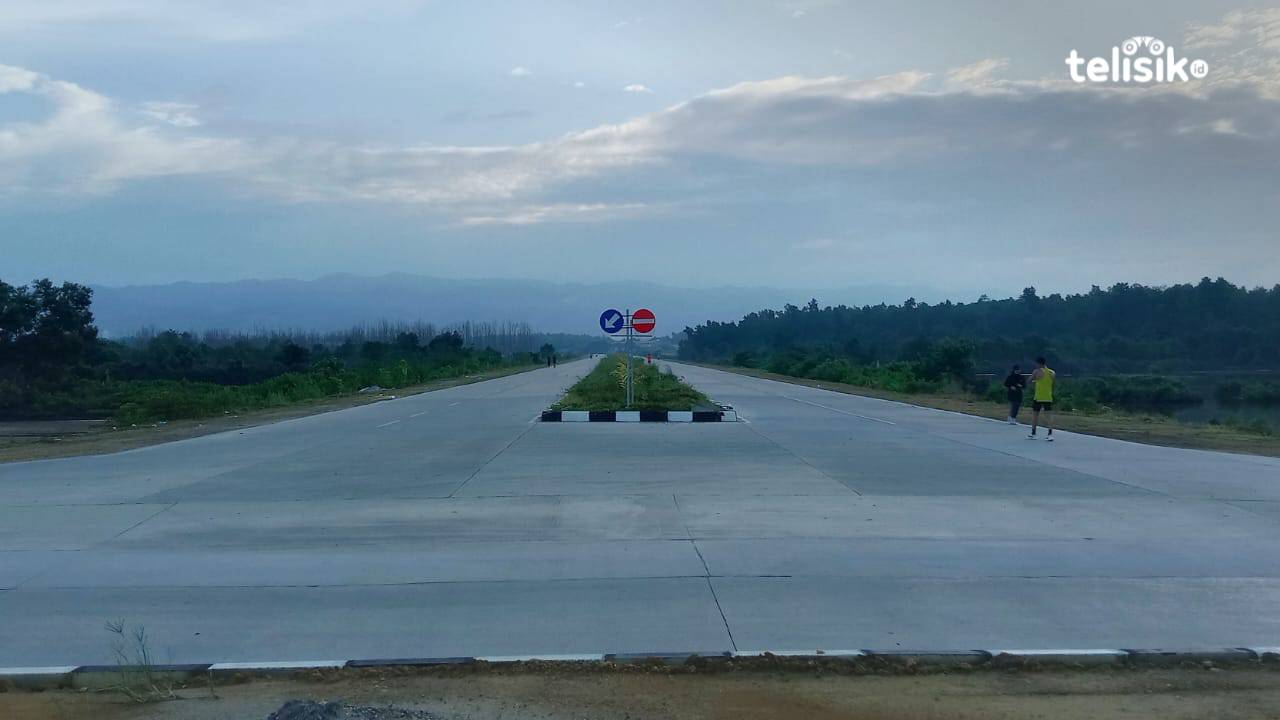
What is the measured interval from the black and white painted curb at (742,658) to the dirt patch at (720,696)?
0.10 meters

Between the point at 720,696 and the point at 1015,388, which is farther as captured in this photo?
the point at 1015,388

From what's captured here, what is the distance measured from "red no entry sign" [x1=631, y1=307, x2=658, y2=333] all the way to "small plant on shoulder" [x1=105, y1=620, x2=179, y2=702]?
19.6 metres

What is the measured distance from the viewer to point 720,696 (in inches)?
215

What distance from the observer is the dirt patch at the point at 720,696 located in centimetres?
527

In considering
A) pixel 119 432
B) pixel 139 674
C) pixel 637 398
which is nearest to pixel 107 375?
pixel 119 432

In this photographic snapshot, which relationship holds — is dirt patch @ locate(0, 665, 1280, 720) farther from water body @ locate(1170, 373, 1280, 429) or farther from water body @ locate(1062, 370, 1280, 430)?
water body @ locate(1170, 373, 1280, 429)

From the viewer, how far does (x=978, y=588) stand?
300 inches

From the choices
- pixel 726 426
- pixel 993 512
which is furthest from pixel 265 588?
pixel 726 426

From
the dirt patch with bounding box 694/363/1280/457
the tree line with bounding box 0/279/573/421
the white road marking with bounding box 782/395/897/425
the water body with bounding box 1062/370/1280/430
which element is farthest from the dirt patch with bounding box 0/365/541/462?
the water body with bounding box 1062/370/1280/430

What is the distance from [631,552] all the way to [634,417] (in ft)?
46.3

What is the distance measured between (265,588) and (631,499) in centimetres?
489

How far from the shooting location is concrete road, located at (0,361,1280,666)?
6.60 metres

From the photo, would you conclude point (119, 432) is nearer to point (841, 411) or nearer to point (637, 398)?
point (637, 398)

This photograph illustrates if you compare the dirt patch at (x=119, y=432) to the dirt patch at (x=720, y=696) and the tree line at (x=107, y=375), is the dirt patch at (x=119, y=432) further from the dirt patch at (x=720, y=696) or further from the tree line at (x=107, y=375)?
the dirt patch at (x=720, y=696)
